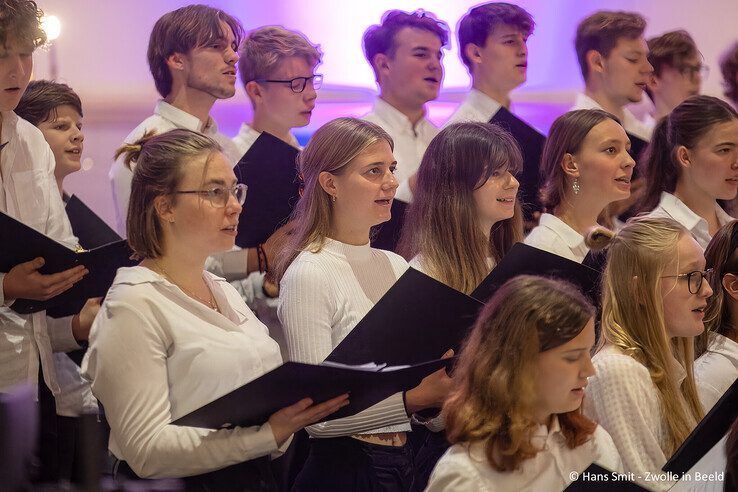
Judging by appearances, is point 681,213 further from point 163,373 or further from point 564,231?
point 163,373

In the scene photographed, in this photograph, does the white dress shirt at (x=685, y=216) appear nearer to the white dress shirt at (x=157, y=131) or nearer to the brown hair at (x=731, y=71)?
the brown hair at (x=731, y=71)

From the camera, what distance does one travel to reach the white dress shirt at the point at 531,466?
2.10 metres

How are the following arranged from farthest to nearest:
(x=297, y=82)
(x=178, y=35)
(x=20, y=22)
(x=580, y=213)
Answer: (x=297, y=82) → (x=178, y=35) → (x=580, y=213) → (x=20, y=22)

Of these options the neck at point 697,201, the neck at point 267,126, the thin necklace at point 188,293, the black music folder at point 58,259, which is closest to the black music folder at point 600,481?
the thin necklace at point 188,293

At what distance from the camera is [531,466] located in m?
2.16

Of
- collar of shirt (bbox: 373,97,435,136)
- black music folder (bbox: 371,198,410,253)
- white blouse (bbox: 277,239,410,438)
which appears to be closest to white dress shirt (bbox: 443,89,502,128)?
collar of shirt (bbox: 373,97,435,136)

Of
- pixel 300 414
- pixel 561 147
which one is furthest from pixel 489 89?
pixel 300 414

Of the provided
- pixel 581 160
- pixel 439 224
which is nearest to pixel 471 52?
pixel 581 160

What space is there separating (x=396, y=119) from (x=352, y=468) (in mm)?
1802

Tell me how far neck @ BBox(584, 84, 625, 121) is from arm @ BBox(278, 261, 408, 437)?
2013mm

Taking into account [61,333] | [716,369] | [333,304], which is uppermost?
[333,304]

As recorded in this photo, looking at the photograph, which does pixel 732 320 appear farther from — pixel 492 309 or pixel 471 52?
pixel 471 52

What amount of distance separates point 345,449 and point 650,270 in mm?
827

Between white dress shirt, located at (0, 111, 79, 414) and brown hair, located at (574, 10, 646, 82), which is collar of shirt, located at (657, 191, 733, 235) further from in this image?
white dress shirt, located at (0, 111, 79, 414)
